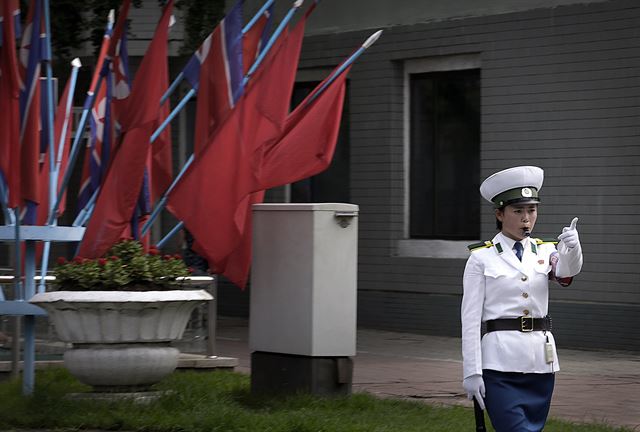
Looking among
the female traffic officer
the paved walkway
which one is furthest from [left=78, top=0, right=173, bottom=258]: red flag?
the female traffic officer

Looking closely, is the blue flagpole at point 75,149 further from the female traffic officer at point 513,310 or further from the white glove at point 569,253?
the white glove at point 569,253

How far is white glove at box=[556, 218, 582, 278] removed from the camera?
6.15 m

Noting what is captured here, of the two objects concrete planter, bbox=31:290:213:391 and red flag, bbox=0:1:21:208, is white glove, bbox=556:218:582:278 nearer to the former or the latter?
concrete planter, bbox=31:290:213:391

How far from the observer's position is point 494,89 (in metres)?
16.6

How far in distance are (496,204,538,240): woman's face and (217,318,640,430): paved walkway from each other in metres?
3.24

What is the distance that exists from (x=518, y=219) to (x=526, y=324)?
1.62ft

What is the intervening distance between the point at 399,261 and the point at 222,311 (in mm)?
3623

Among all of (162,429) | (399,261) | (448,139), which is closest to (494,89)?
(448,139)

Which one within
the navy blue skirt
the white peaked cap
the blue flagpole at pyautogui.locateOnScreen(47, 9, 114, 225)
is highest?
the blue flagpole at pyautogui.locateOnScreen(47, 9, 114, 225)

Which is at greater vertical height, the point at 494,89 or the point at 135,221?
the point at 494,89

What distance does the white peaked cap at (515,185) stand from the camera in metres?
6.38

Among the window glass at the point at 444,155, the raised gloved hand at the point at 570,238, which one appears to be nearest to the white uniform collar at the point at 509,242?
the raised gloved hand at the point at 570,238

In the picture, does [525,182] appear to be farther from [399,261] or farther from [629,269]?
[399,261]

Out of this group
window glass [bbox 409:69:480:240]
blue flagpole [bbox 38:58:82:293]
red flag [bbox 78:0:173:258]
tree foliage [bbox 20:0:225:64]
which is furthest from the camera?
window glass [bbox 409:69:480:240]
